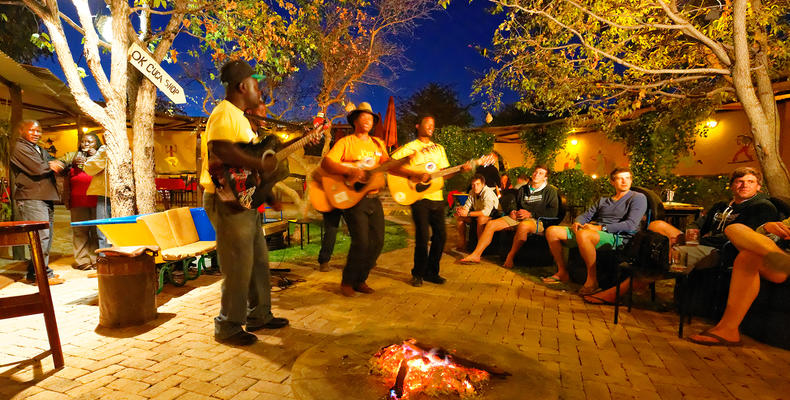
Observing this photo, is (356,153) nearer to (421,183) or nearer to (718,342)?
(421,183)

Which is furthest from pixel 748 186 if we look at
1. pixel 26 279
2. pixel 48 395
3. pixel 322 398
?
pixel 26 279

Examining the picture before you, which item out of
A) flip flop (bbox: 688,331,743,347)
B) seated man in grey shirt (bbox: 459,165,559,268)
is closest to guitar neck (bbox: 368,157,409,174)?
seated man in grey shirt (bbox: 459,165,559,268)

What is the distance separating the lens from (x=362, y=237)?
464cm

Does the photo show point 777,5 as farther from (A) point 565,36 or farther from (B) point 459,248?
(B) point 459,248

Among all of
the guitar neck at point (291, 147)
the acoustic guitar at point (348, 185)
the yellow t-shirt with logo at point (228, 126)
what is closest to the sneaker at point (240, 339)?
the yellow t-shirt with logo at point (228, 126)

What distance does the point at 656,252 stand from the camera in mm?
3990

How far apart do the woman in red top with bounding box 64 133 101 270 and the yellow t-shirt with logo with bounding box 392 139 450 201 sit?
5132mm

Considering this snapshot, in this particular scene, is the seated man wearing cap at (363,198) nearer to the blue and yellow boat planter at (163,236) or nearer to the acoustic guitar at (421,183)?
the acoustic guitar at (421,183)

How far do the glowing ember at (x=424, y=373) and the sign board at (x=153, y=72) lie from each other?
4819 millimetres

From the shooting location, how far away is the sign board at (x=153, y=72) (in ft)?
18.3

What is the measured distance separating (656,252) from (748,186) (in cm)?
113

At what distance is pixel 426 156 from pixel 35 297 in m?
4.02

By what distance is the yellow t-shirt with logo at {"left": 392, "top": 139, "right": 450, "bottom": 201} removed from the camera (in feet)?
16.8

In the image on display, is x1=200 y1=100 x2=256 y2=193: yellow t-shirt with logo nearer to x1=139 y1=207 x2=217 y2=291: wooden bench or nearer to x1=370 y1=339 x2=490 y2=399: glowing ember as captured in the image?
x1=370 y1=339 x2=490 y2=399: glowing ember
